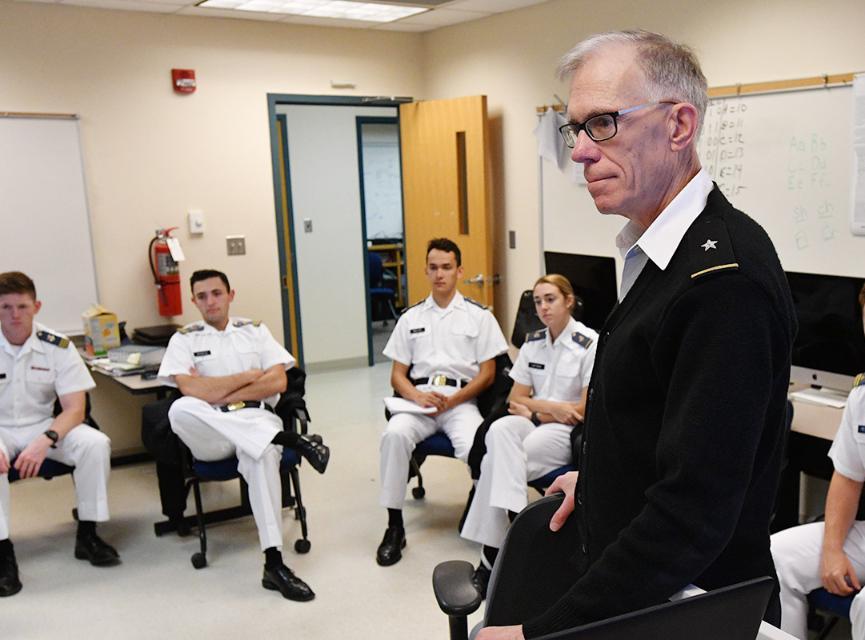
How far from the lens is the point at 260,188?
5320 millimetres

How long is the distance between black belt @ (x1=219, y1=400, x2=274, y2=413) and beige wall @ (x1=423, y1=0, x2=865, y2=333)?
2.10 m

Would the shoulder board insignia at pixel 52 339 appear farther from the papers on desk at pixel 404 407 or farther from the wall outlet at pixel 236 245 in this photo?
the wall outlet at pixel 236 245

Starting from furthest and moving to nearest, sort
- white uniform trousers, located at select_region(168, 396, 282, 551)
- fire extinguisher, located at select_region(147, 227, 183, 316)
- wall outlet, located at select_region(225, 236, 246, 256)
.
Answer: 1. wall outlet, located at select_region(225, 236, 246, 256)
2. fire extinguisher, located at select_region(147, 227, 183, 316)
3. white uniform trousers, located at select_region(168, 396, 282, 551)

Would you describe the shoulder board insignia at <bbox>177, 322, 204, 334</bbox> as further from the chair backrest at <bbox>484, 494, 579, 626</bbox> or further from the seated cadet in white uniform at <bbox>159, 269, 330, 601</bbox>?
the chair backrest at <bbox>484, 494, 579, 626</bbox>

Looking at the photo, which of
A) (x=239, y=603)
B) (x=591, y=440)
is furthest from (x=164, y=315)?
(x=591, y=440)

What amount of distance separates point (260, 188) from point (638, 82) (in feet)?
14.9

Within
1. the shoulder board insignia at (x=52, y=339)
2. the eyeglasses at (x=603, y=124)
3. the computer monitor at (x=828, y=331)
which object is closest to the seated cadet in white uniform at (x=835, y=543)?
the computer monitor at (x=828, y=331)

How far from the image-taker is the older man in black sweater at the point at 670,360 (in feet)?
3.10

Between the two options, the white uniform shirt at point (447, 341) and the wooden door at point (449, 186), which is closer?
the white uniform shirt at point (447, 341)

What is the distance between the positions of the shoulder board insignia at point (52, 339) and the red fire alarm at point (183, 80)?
76.0 inches

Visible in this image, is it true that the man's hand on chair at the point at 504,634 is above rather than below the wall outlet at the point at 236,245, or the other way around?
below

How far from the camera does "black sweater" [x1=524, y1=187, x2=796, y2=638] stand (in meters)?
0.94

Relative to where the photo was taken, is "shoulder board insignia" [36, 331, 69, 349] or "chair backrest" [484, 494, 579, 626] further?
"shoulder board insignia" [36, 331, 69, 349]

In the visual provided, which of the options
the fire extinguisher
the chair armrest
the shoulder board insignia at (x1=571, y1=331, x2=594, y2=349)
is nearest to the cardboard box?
the fire extinguisher
